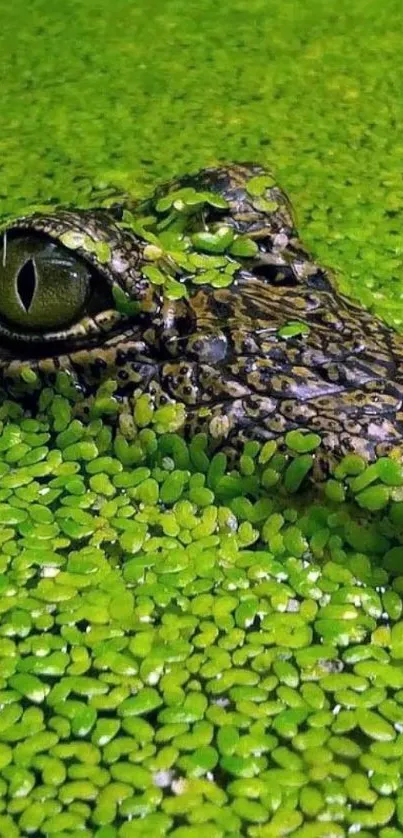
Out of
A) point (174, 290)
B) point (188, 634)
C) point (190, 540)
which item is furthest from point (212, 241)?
point (188, 634)

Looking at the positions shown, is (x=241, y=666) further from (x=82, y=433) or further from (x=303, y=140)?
(x=303, y=140)

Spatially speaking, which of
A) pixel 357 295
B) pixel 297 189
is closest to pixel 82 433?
pixel 357 295

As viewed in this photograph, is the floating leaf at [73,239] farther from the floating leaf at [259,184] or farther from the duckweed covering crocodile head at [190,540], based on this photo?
the floating leaf at [259,184]

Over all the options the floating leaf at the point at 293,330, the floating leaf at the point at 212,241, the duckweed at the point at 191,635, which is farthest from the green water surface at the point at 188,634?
the floating leaf at the point at 212,241

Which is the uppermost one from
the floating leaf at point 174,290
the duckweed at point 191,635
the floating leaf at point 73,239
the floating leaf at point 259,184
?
the floating leaf at point 73,239

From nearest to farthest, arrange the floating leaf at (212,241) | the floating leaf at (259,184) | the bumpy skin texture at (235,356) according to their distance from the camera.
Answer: the bumpy skin texture at (235,356) < the floating leaf at (212,241) < the floating leaf at (259,184)

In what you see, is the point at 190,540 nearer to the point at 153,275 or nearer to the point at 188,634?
the point at 188,634

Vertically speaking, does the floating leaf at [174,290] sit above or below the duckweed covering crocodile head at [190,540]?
above
